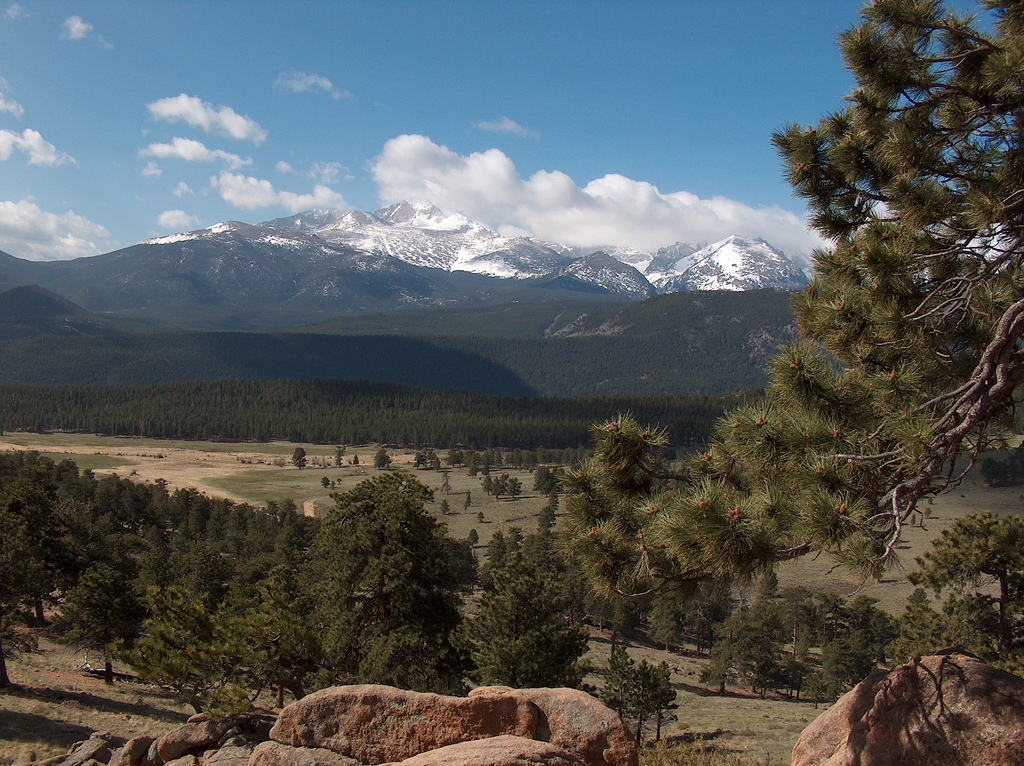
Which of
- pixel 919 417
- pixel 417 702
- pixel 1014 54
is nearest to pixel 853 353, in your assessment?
pixel 919 417

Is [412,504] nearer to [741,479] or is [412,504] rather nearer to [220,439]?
[741,479]

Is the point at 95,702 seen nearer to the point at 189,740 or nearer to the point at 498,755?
the point at 189,740

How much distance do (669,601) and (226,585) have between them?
125ft

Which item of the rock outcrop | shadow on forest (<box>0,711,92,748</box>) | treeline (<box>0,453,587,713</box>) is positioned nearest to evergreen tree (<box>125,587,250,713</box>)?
treeline (<box>0,453,587,713</box>)

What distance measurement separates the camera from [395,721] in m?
10.0

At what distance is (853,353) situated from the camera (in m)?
8.91

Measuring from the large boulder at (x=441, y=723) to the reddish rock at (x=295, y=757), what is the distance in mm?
165

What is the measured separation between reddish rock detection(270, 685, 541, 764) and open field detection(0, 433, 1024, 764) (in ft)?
17.9

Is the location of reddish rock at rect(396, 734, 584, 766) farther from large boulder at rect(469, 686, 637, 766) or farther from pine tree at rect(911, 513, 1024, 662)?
pine tree at rect(911, 513, 1024, 662)

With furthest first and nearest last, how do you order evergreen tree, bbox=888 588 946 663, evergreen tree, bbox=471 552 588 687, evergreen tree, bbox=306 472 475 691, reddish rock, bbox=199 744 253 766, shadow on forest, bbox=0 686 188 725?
shadow on forest, bbox=0 686 188 725
evergreen tree, bbox=888 588 946 663
evergreen tree, bbox=471 552 588 687
evergreen tree, bbox=306 472 475 691
reddish rock, bbox=199 744 253 766

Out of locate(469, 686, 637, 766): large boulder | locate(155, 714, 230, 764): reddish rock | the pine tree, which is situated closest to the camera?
locate(469, 686, 637, 766): large boulder

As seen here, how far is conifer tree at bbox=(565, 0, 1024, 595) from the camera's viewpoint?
677cm

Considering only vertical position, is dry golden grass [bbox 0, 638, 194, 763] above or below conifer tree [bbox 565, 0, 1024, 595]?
below

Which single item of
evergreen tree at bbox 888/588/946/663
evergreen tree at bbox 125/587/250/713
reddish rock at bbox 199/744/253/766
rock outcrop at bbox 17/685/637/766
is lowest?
evergreen tree at bbox 888/588/946/663
